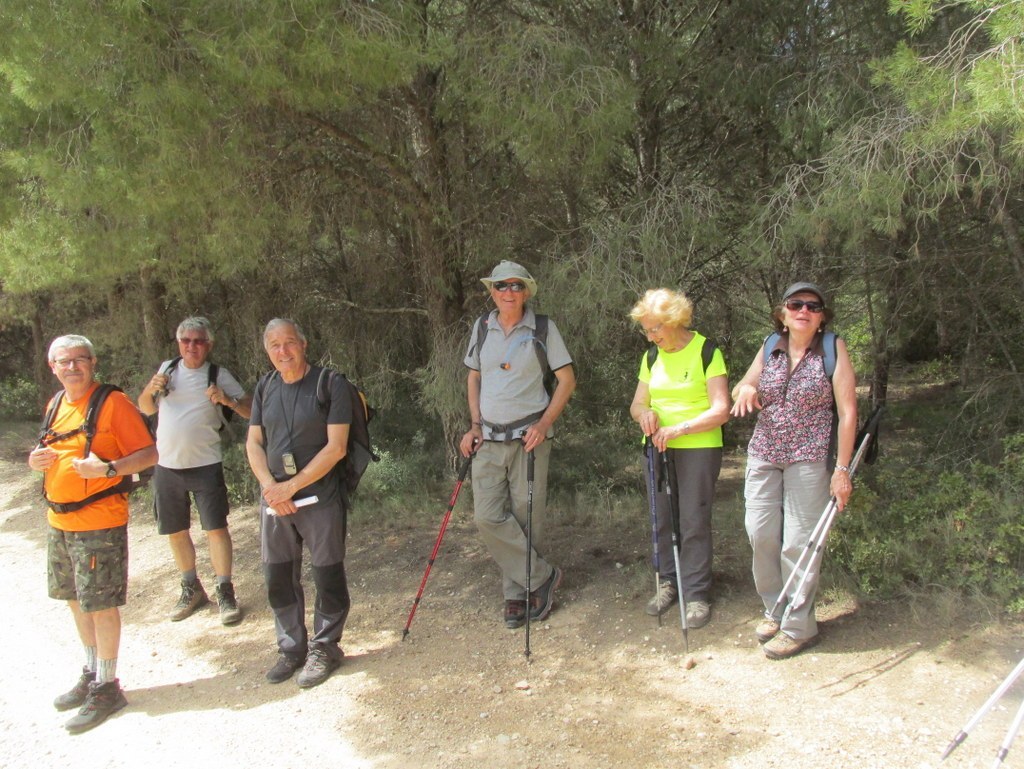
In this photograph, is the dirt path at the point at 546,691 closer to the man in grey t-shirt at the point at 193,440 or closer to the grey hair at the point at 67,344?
the man in grey t-shirt at the point at 193,440

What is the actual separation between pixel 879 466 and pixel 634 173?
2823 millimetres

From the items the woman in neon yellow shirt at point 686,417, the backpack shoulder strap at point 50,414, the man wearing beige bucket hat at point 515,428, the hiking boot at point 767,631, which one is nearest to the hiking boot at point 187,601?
the backpack shoulder strap at point 50,414

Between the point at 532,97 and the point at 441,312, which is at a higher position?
the point at 532,97

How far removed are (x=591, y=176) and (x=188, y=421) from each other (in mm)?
3177

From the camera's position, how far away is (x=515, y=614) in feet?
15.0

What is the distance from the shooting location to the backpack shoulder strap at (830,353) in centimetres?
367

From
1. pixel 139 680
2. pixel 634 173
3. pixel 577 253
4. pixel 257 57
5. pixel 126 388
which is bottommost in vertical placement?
pixel 139 680

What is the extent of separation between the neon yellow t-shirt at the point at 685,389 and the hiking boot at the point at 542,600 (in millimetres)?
1179

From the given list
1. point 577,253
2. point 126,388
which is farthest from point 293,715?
point 126,388

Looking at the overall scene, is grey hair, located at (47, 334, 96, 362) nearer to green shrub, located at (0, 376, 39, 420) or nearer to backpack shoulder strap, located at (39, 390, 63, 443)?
backpack shoulder strap, located at (39, 390, 63, 443)

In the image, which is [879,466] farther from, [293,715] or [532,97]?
[293,715]

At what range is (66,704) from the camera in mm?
4121

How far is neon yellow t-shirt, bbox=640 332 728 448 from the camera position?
13.3 ft

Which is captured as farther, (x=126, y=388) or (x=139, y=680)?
(x=126, y=388)
